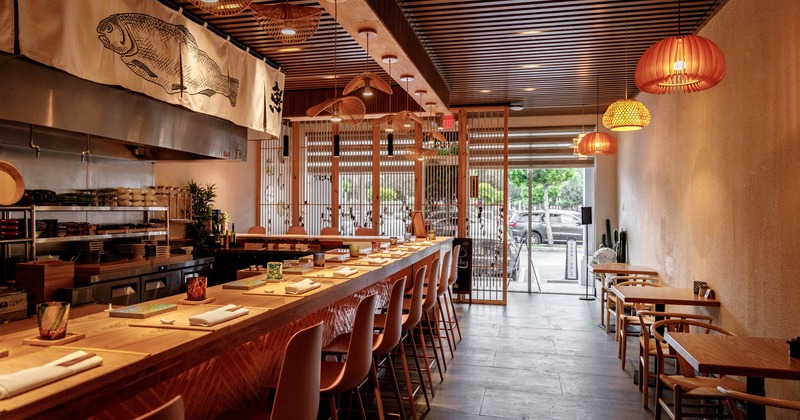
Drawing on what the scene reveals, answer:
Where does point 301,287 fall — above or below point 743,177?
below

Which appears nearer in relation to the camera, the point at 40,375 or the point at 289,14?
the point at 40,375

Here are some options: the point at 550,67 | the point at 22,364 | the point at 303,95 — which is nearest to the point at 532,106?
the point at 550,67

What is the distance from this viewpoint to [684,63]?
3533 mm

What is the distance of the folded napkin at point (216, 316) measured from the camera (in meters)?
2.06

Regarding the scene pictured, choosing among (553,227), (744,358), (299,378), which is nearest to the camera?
(299,378)

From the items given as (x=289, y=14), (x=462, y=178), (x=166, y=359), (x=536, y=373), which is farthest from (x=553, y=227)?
(x=166, y=359)

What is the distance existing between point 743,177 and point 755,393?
2.13 m

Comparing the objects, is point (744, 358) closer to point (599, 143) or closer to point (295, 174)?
point (599, 143)

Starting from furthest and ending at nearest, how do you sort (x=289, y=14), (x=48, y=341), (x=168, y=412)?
(x=289, y=14) → (x=48, y=341) → (x=168, y=412)

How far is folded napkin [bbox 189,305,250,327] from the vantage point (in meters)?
2.06

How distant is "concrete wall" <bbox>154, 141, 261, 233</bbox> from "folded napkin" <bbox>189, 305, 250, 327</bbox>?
499cm

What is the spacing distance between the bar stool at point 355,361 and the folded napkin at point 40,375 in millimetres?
1193

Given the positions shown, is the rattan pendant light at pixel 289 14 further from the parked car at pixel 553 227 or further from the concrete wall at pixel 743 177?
the parked car at pixel 553 227

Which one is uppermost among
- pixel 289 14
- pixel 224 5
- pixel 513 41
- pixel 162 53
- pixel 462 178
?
pixel 513 41
